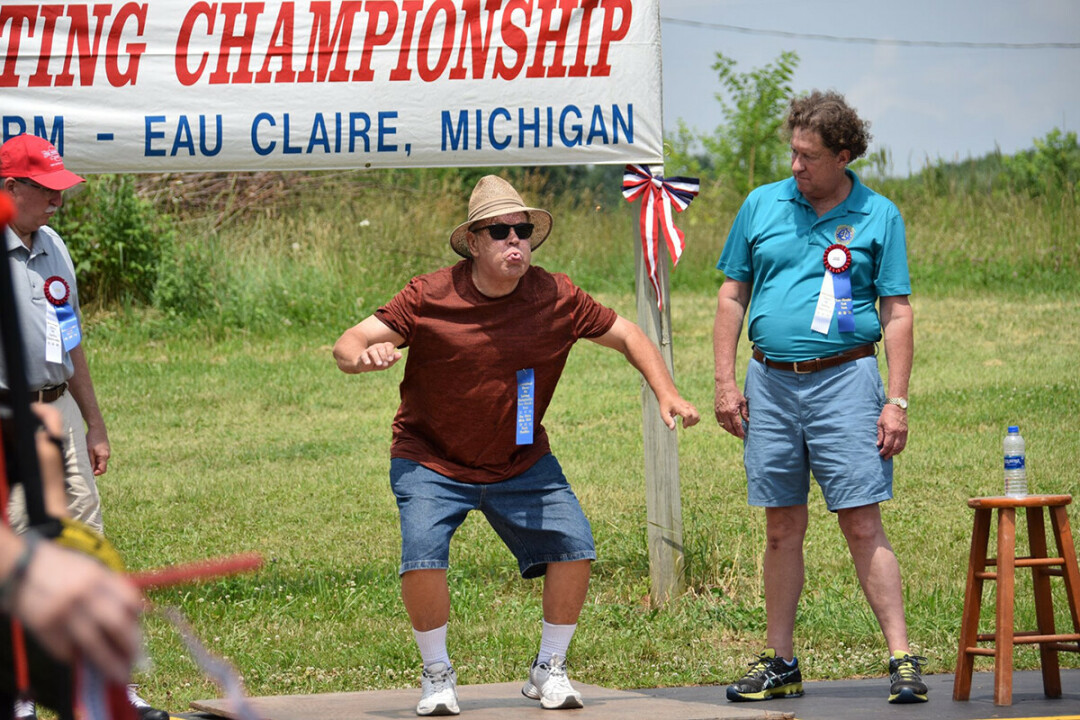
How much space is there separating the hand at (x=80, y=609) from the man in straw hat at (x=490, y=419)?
3340mm

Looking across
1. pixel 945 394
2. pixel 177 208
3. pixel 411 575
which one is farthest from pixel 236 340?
pixel 411 575

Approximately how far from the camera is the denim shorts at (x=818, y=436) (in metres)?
5.41

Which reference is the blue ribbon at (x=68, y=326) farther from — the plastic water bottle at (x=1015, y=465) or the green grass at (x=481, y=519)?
the plastic water bottle at (x=1015, y=465)

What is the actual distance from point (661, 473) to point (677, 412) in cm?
169

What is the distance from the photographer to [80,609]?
177cm

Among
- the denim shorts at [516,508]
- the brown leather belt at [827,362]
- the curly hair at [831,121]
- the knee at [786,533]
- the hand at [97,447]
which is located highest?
the curly hair at [831,121]

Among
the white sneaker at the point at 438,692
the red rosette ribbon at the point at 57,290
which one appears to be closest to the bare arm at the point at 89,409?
the red rosette ribbon at the point at 57,290

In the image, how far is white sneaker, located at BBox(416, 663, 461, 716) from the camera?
200 inches

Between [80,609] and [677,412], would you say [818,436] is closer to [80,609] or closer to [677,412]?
[677,412]

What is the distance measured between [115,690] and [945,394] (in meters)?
11.3

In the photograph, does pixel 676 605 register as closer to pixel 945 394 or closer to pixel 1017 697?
pixel 1017 697

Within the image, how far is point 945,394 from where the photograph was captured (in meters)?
12.5

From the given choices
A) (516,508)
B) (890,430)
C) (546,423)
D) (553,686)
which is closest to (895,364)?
(890,430)

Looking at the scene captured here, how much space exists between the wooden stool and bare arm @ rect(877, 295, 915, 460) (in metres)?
0.37
